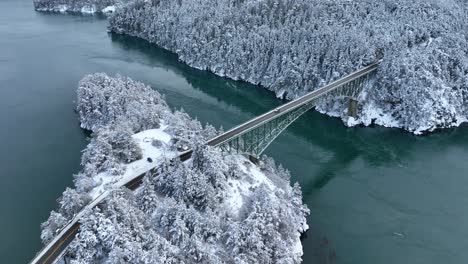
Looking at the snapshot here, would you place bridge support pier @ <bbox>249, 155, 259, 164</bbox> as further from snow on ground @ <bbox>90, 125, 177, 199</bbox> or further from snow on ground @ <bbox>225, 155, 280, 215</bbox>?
snow on ground @ <bbox>90, 125, 177, 199</bbox>

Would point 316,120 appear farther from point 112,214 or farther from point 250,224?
point 112,214

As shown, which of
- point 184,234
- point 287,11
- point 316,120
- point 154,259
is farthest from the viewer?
point 287,11

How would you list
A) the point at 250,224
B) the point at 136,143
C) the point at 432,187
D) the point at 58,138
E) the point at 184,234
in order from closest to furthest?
the point at 184,234 → the point at 250,224 → the point at 136,143 → the point at 432,187 → the point at 58,138

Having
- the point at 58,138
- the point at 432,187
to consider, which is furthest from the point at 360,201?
the point at 58,138

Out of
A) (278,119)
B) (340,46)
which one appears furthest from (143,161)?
(340,46)

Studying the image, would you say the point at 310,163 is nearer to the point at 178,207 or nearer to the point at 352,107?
the point at 352,107

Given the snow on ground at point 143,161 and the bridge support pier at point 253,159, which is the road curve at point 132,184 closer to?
the snow on ground at point 143,161

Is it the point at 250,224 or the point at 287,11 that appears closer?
the point at 250,224
